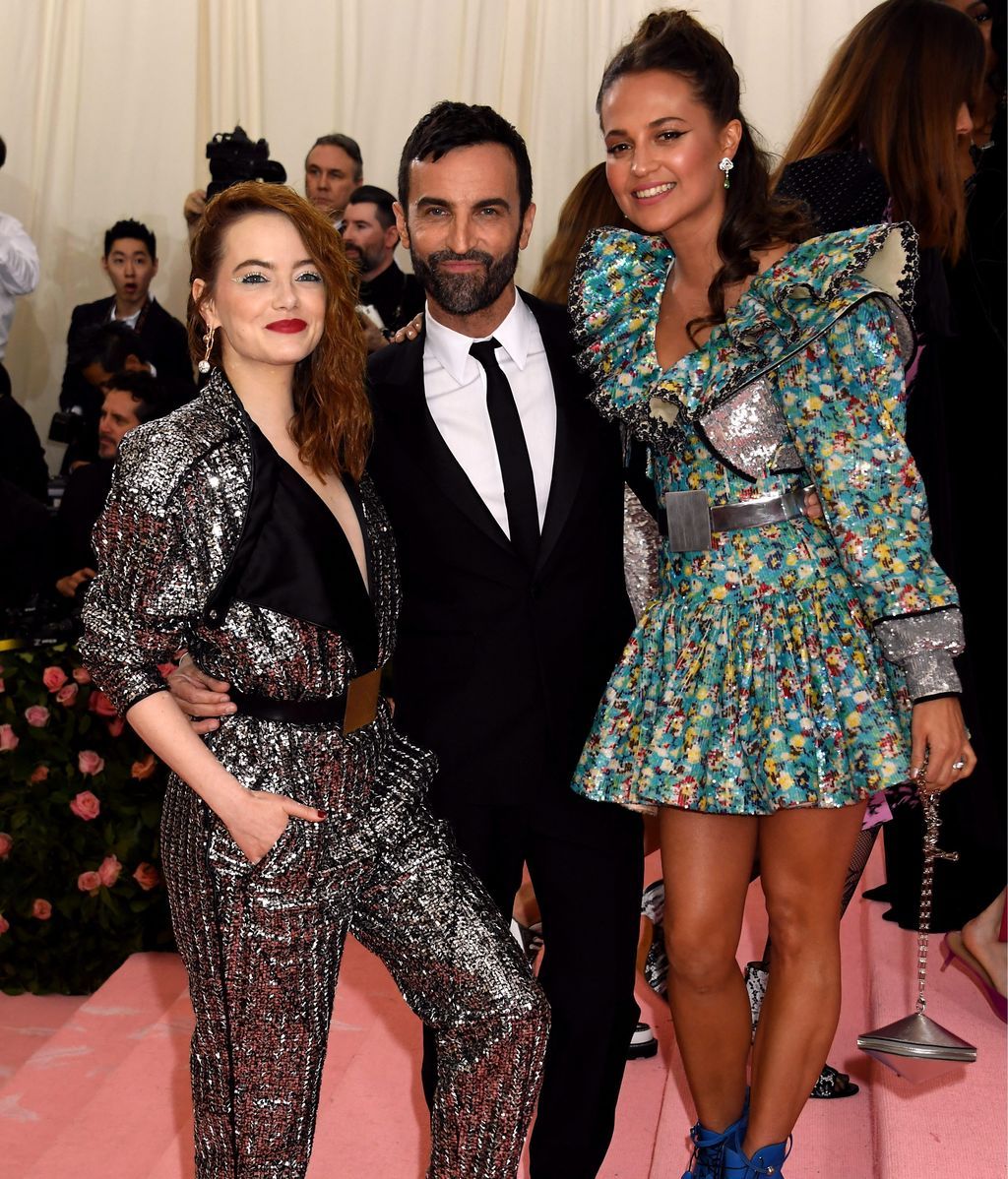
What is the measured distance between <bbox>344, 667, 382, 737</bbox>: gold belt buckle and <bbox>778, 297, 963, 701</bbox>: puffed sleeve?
680mm

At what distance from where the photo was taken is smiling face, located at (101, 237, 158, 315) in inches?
249

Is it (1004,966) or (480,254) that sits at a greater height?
(480,254)

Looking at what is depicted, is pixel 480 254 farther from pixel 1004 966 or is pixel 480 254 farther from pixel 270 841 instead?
pixel 1004 966

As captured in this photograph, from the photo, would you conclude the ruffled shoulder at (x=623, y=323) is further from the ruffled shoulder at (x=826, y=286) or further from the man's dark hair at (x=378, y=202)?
the man's dark hair at (x=378, y=202)

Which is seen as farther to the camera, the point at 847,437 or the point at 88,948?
the point at 88,948

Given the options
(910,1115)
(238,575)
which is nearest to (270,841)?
(238,575)

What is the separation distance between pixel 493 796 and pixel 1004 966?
126 centimetres

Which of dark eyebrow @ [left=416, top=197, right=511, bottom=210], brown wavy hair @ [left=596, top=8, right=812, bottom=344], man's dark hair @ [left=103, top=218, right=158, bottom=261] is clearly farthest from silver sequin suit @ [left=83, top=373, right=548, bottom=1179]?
man's dark hair @ [left=103, top=218, right=158, bottom=261]

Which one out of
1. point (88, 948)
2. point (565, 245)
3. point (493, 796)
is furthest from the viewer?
point (88, 948)

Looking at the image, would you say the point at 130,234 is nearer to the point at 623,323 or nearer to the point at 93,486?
the point at 93,486

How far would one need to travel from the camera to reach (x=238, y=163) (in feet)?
17.1

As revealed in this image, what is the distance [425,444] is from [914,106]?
3.70ft

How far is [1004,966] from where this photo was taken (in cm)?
287

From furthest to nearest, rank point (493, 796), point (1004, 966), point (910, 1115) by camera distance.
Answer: point (1004, 966) → point (910, 1115) → point (493, 796)
